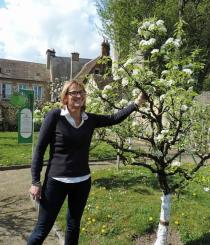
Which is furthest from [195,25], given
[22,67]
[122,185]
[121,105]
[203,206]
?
[22,67]

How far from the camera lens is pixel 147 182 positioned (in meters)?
9.59

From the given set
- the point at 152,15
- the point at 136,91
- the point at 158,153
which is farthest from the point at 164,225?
the point at 152,15

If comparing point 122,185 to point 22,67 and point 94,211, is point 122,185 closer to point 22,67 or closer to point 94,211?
point 94,211

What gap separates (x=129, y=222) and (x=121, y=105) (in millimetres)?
2180

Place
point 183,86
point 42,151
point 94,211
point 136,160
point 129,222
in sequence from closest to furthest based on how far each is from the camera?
point 42,151 < point 183,86 < point 136,160 < point 129,222 < point 94,211

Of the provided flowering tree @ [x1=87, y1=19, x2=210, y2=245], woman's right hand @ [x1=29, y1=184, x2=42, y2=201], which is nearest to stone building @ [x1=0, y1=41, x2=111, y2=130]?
flowering tree @ [x1=87, y1=19, x2=210, y2=245]

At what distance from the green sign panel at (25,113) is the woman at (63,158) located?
16.8 feet

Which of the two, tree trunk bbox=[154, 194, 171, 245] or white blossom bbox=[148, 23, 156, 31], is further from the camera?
tree trunk bbox=[154, 194, 171, 245]

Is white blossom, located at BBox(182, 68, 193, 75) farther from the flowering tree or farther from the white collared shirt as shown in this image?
the white collared shirt

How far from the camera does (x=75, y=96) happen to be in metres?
4.51

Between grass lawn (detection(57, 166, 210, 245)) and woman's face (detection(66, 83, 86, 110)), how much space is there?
1.96 m

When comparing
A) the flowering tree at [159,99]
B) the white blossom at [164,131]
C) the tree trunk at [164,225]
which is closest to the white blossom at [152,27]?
the flowering tree at [159,99]

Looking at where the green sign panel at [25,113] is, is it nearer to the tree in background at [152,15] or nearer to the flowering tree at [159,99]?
the flowering tree at [159,99]

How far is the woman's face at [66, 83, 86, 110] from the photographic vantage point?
14.8ft
